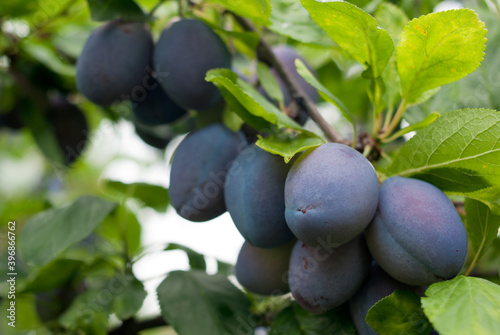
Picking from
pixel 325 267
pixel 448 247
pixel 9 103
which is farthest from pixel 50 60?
pixel 448 247

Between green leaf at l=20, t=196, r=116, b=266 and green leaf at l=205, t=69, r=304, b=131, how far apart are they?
12.2 inches

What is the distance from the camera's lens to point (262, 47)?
2.62 feet

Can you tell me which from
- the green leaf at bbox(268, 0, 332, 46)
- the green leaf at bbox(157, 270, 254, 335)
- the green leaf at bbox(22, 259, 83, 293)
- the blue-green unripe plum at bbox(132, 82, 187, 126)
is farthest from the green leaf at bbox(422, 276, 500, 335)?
the green leaf at bbox(22, 259, 83, 293)

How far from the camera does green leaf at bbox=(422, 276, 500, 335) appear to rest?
44cm

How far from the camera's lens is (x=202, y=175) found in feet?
2.26

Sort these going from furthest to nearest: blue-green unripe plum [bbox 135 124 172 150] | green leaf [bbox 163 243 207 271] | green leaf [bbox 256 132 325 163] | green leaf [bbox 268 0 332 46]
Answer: blue-green unripe plum [bbox 135 124 172 150]
green leaf [bbox 163 243 207 271]
green leaf [bbox 268 0 332 46]
green leaf [bbox 256 132 325 163]

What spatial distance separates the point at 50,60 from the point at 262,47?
544 millimetres

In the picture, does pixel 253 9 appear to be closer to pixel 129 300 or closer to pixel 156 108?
pixel 156 108

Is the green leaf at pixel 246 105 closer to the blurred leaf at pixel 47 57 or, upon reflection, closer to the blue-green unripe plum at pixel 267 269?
the blue-green unripe plum at pixel 267 269

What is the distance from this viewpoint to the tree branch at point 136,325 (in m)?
0.85

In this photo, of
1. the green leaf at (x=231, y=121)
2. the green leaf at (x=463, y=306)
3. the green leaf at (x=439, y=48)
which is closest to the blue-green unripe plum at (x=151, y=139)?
the green leaf at (x=231, y=121)

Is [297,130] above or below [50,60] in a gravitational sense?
above

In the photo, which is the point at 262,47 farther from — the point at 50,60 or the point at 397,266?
the point at 50,60

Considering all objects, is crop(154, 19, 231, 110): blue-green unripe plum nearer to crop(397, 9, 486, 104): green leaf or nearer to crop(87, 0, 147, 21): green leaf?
crop(87, 0, 147, 21): green leaf
